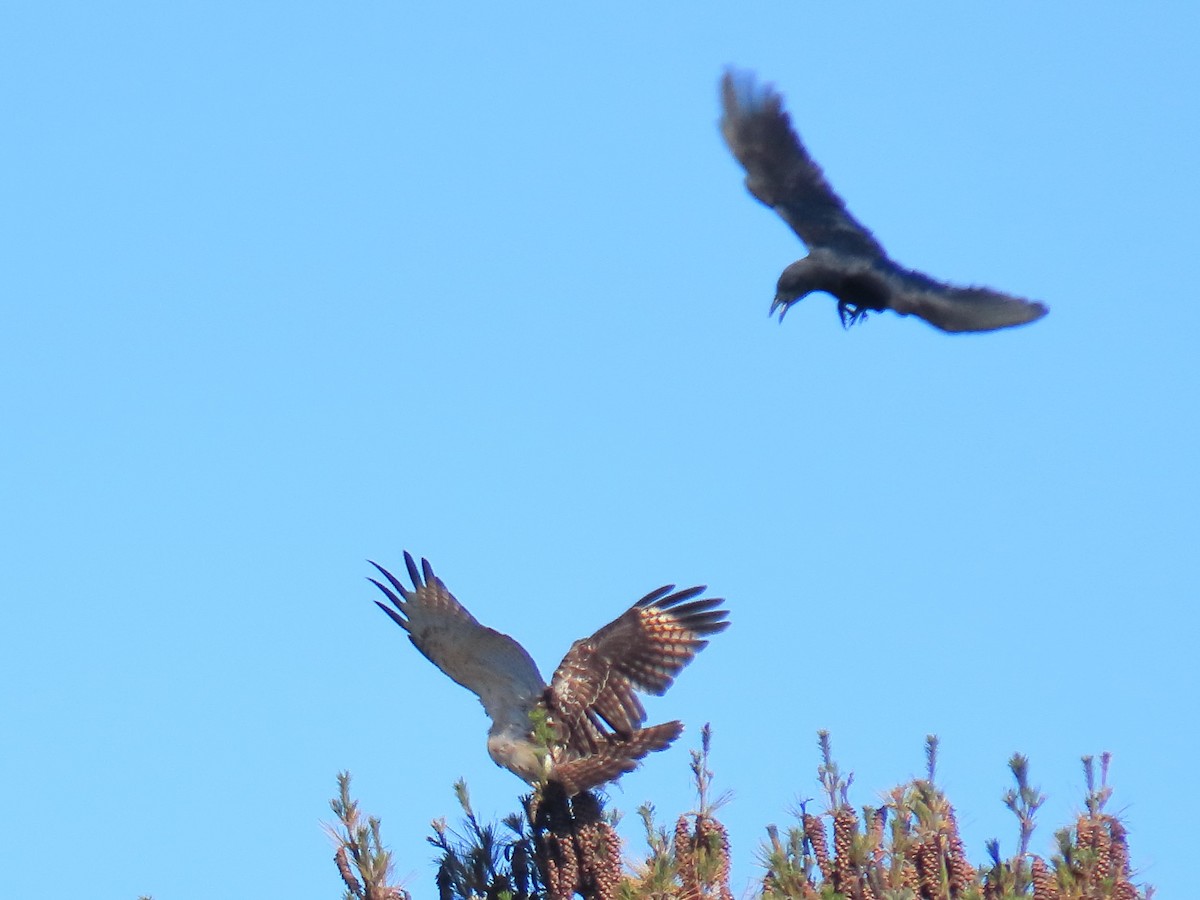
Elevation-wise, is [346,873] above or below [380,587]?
below

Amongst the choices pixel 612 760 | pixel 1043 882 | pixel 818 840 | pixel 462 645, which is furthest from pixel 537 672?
pixel 1043 882

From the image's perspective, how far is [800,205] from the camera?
373 inches

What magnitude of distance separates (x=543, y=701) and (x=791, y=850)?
2280 mm

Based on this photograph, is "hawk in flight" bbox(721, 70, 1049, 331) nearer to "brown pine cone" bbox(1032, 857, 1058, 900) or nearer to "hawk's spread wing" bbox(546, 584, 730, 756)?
"hawk's spread wing" bbox(546, 584, 730, 756)

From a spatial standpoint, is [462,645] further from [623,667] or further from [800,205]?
[800,205]

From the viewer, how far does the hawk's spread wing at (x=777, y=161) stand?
9.43m

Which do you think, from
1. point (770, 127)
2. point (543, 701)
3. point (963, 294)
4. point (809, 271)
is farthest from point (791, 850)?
point (770, 127)

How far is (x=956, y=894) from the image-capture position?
272 inches

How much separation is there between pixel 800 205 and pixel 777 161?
0.86 ft

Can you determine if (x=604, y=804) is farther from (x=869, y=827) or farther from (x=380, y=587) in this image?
(x=380, y=587)

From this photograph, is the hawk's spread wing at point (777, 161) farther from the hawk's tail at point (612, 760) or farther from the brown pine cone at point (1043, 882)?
the brown pine cone at point (1043, 882)

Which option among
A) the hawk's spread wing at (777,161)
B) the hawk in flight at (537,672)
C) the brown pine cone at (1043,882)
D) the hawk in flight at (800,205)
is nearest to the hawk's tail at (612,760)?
the hawk in flight at (537,672)

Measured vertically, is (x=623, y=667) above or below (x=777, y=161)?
below

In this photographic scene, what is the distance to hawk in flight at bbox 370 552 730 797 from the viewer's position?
850 cm
